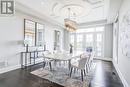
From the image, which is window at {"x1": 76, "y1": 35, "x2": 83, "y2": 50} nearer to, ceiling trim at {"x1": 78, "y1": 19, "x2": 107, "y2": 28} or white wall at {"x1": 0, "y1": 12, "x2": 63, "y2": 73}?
ceiling trim at {"x1": 78, "y1": 19, "x2": 107, "y2": 28}

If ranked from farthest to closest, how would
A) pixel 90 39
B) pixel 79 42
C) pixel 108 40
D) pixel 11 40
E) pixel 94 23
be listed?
pixel 79 42, pixel 90 39, pixel 94 23, pixel 108 40, pixel 11 40

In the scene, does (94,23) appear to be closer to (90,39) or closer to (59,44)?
(90,39)

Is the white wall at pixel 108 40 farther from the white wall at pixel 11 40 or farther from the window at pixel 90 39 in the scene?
the white wall at pixel 11 40

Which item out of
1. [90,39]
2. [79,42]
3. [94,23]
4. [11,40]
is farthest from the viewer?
[79,42]

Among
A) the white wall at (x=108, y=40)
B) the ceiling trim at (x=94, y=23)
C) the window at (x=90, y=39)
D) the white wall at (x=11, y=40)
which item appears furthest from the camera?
the window at (x=90, y=39)

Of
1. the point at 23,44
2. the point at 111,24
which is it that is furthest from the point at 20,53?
the point at 111,24

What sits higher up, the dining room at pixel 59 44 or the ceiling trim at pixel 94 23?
the ceiling trim at pixel 94 23

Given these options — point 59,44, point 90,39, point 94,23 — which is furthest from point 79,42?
point 94,23

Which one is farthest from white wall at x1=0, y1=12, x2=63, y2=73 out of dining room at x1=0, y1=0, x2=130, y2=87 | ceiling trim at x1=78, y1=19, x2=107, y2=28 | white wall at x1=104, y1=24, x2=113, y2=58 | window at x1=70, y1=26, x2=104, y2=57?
white wall at x1=104, y1=24, x2=113, y2=58

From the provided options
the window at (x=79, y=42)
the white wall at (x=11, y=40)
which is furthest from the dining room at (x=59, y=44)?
the window at (x=79, y=42)

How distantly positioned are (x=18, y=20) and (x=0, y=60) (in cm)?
196

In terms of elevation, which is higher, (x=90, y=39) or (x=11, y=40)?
(x=90, y=39)

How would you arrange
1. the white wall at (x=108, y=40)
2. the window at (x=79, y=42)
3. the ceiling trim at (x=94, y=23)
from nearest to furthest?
the ceiling trim at (x=94, y=23) → the white wall at (x=108, y=40) → the window at (x=79, y=42)

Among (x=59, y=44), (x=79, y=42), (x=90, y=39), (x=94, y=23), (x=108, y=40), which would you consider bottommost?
(x=59, y=44)
